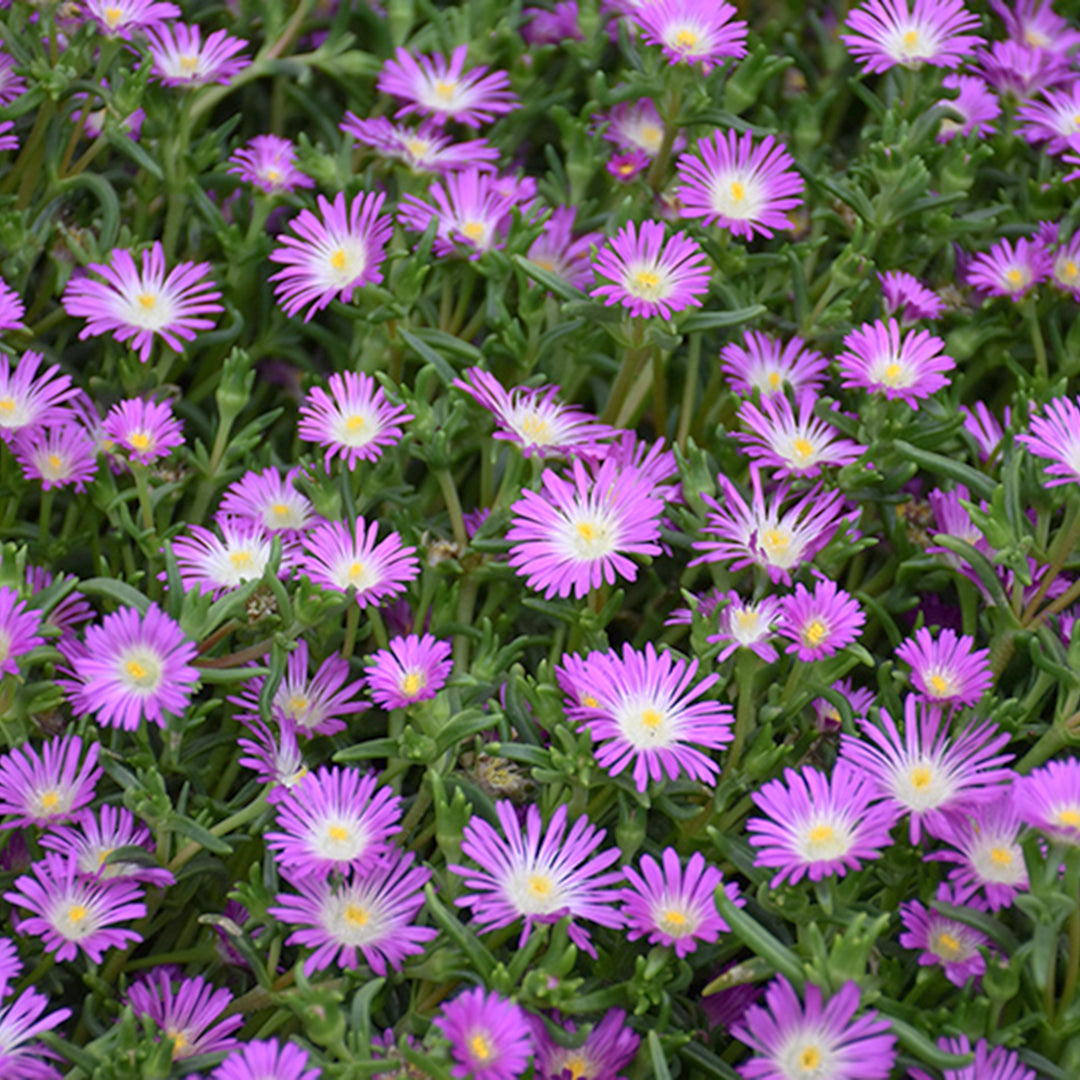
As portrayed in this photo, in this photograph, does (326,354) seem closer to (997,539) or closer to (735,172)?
(735,172)

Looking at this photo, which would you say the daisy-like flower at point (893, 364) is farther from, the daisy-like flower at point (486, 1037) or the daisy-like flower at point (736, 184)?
the daisy-like flower at point (486, 1037)

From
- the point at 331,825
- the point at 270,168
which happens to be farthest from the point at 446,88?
the point at 331,825

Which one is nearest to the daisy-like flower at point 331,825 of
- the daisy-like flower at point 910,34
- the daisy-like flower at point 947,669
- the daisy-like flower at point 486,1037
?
the daisy-like flower at point 486,1037

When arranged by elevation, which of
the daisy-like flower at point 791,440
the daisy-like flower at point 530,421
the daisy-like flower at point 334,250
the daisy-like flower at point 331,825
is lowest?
the daisy-like flower at point 331,825

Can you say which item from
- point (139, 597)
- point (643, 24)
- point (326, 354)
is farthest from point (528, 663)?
point (643, 24)

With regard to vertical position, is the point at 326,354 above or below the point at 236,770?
above

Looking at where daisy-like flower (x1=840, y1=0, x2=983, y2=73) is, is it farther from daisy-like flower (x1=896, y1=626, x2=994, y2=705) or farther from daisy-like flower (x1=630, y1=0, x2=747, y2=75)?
daisy-like flower (x1=896, y1=626, x2=994, y2=705)

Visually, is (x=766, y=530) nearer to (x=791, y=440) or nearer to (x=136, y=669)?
(x=791, y=440)
